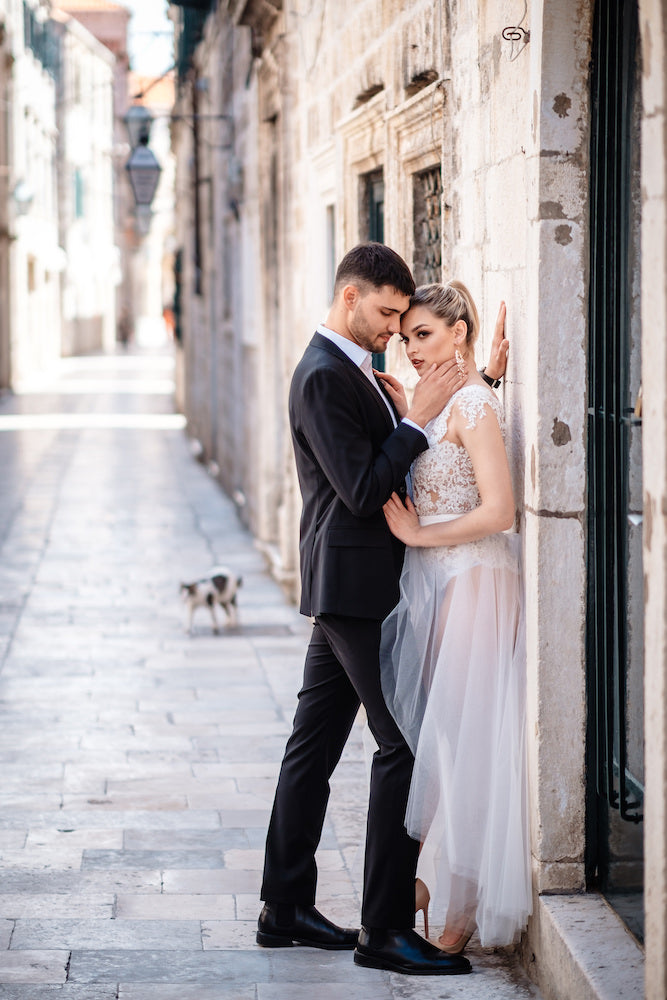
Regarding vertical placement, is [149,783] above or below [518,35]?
below

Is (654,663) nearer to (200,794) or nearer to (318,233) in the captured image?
(200,794)

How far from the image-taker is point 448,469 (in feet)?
13.5

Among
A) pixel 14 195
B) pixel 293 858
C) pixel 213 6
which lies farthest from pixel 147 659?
pixel 14 195

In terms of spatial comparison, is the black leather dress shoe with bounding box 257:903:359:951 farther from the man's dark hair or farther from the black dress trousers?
the man's dark hair

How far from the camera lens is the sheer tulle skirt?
408 cm

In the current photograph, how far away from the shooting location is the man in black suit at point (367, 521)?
156 inches

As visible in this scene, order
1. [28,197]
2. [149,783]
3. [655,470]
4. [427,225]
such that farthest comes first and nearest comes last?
[28,197] → [427,225] → [149,783] → [655,470]

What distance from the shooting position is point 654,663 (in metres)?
2.96

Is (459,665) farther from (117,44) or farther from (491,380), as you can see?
(117,44)

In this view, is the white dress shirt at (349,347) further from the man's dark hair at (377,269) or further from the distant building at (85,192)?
the distant building at (85,192)

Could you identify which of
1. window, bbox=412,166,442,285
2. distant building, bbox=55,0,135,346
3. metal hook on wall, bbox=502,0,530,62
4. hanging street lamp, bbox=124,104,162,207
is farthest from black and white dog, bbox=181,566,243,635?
distant building, bbox=55,0,135,346

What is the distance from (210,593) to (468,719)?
→ 506cm

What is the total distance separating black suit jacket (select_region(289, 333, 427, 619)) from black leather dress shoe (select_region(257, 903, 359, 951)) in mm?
934

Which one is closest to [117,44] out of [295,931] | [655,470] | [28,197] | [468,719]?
[28,197]
